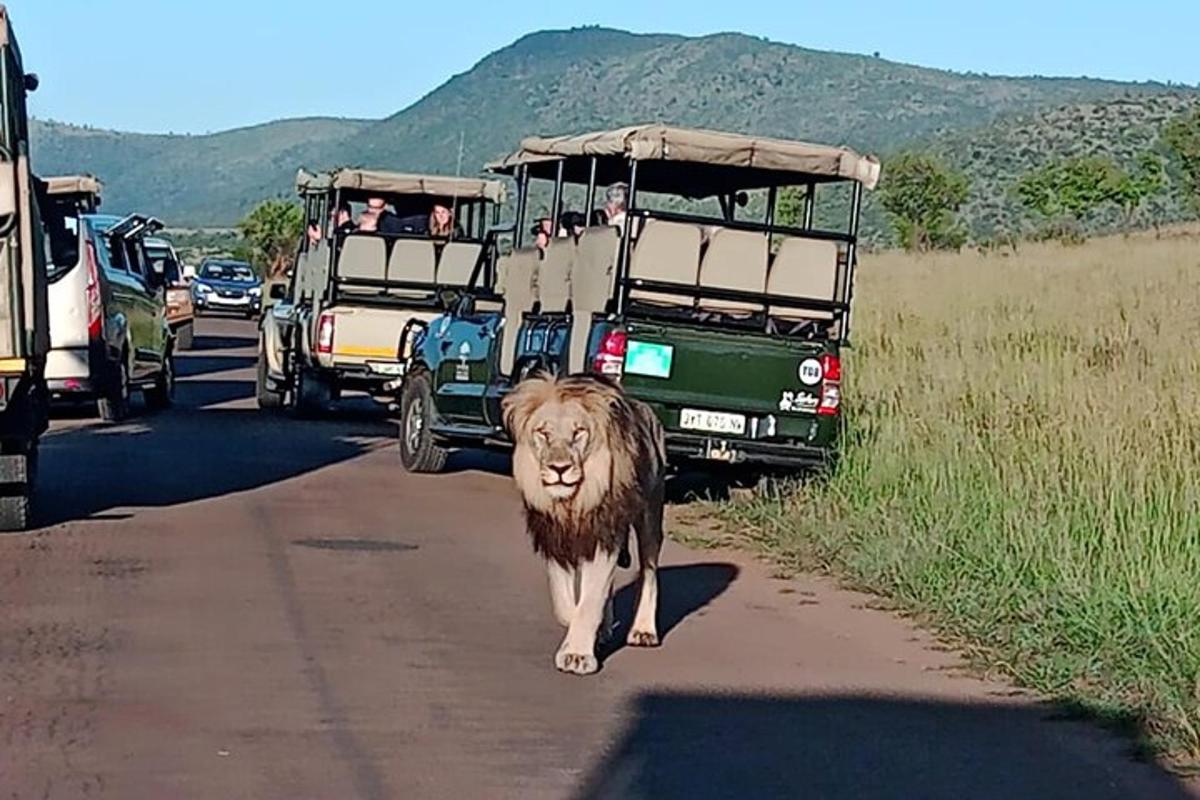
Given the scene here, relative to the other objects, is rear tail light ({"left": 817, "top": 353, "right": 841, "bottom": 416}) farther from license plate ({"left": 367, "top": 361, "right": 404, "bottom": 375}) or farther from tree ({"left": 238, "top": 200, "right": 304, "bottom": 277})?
tree ({"left": 238, "top": 200, "right": 304, "bottom": 277})

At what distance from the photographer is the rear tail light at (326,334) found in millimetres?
20359

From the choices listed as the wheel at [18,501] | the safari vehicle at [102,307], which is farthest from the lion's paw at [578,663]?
the safari vehicle at [102,307]

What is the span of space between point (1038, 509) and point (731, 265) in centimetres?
301

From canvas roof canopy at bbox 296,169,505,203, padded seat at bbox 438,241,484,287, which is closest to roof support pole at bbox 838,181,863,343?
padded seat at bbox 438,241,484,287

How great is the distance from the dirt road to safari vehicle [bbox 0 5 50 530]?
432 millimetres

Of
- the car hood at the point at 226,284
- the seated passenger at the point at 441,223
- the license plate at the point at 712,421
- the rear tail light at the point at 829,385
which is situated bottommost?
the car hood at the point at 226,284

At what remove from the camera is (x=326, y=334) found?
66.8ft

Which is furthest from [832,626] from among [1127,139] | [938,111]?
[938,111]

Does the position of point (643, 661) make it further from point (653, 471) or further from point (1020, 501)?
point (1020, 501)

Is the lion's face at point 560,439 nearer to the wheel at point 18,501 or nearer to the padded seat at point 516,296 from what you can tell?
the wheel at point 18,501

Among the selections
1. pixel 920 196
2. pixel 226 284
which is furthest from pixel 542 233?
pixel 920 196

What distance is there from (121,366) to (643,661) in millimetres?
11260

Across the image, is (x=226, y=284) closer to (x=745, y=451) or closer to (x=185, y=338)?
(x=185, y=338)

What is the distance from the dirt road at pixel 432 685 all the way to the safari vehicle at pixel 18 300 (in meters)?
0.43
